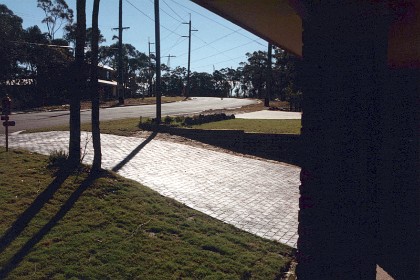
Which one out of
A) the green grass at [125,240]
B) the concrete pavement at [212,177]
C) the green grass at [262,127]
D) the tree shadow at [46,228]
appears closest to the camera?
the tree shadow at [46,228]

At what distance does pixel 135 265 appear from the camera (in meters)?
5.07

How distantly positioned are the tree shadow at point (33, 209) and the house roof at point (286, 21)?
13.7 feet

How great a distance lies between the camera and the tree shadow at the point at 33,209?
538 cm

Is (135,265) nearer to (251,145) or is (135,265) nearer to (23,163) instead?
(23,163)

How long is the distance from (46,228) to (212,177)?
521 centimetres

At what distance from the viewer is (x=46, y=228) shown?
5801mm

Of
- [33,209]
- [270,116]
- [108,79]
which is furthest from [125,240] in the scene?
[108,79]

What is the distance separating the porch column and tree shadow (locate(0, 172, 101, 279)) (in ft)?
12.2

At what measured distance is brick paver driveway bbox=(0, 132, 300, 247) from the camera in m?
7.53

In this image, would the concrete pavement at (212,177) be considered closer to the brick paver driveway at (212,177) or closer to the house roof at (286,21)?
the brick paver driveway at (212,177)

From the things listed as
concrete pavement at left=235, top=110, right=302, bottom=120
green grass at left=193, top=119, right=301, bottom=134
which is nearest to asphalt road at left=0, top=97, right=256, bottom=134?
concrete pavement at left=235, top=110, right=302, bottom=120

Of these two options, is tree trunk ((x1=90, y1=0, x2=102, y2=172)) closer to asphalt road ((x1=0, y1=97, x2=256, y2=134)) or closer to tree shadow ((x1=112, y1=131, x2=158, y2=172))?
tree shadow ((x1=112, y1=131, x2=158, y2=172))

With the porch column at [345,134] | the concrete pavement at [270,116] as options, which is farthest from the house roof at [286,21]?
the concrete pavement at [270,116]

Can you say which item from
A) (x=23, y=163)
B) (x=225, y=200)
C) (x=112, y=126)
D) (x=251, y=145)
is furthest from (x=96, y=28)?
(x=112, y=126)
